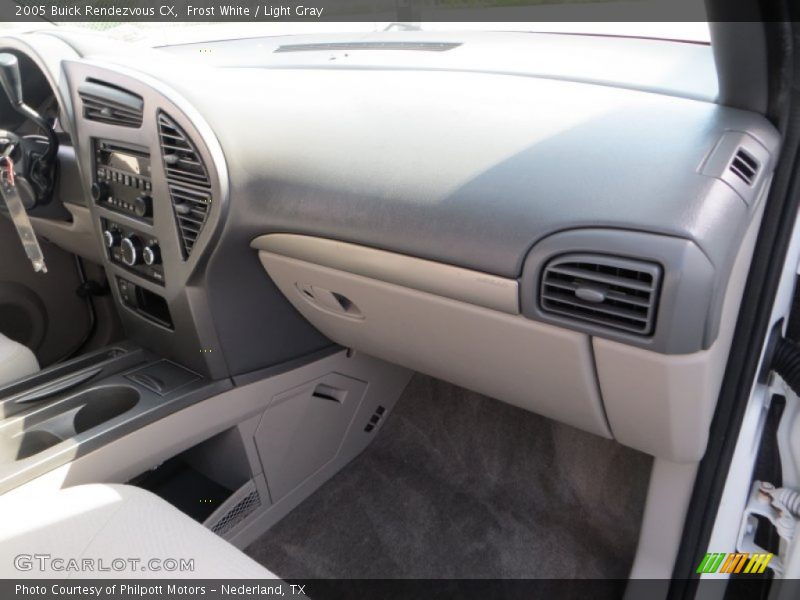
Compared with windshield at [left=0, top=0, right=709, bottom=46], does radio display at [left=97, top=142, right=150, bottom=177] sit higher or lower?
lower

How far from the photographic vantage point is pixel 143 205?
1437 mm

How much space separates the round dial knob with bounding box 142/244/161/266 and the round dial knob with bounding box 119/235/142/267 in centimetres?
4

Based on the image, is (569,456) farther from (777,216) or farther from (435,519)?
Answer: (777,216)

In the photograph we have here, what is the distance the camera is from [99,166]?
1566 millimetres

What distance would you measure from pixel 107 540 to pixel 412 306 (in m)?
0.62

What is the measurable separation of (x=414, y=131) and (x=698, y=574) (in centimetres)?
103

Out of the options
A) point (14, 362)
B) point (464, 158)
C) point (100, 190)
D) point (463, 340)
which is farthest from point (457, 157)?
point (14, 362)

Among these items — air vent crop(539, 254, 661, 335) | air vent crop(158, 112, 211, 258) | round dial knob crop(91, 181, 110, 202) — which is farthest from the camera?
round dial knob crop(91, 181, 110, 202)

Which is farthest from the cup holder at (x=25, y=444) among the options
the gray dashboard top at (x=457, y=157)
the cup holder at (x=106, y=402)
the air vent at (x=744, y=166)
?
the air vent at (x=744, y=166)

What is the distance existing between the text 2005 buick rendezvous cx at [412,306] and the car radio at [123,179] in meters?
0.01

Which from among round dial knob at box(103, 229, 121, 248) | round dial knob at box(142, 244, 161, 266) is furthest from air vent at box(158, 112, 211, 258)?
round dial knob at box(103, 229, 121, 248)

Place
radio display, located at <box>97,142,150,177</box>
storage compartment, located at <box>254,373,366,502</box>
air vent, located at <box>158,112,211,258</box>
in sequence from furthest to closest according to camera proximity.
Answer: storage compartment, located at <box>254,373,366,502</box>
radio display, located at <box>97,142,150,177</box>
air vent, located at <box>158,112,211,258</box>

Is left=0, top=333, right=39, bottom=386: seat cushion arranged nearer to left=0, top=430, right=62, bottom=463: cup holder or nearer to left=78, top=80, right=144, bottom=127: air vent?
left=0, top=430, right=62, bottom=463: cup holder

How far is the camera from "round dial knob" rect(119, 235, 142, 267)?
1.51m
